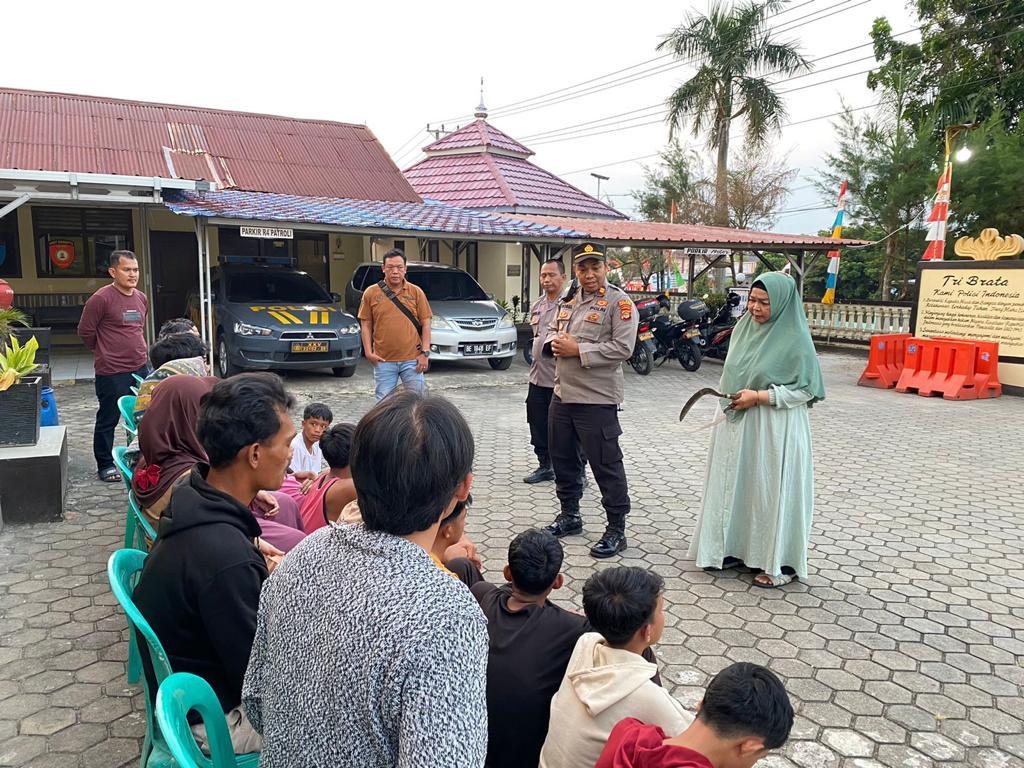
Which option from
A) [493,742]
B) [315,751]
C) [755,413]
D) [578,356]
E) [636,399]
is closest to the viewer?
[315,751]

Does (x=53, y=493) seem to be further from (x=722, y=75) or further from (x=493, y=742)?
(x=722, y=75)

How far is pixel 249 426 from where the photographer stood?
2.03 metres

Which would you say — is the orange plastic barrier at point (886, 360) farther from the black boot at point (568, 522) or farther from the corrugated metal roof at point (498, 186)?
the corrugated metal roof at point (498, 186)

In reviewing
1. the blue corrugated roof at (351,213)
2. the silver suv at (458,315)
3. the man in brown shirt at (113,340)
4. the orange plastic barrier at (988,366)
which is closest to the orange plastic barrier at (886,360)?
the orange plastic barrier at (988,366)

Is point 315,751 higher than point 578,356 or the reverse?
the reverse

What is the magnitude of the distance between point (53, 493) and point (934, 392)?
10963 mm

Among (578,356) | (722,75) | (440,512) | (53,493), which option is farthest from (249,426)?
(722,75)

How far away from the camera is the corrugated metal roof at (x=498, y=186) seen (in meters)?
17.9

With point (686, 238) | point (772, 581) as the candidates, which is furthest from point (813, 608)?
point (686, 238)

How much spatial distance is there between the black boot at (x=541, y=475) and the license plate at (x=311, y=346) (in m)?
5.11

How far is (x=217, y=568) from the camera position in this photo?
1.73 m

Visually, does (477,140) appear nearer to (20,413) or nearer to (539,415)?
(539,415)

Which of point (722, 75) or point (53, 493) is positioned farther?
point (722, 75)

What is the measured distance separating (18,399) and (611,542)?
3.92 meters
